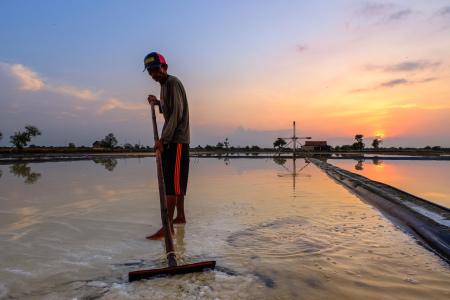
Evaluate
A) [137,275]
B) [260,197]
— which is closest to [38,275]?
→ [137,275]

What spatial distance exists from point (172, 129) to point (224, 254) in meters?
1.30

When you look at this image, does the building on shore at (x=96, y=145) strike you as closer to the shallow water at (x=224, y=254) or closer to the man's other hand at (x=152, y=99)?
the shallow water at (x=224, y=254)

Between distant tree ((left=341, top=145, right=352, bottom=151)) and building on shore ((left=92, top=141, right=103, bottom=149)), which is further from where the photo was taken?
distant tree ((left=341, top=145, right=352, bottom=151))

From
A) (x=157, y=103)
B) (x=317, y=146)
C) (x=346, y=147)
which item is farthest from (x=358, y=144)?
(x=157, y=103)

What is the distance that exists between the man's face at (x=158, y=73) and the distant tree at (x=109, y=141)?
71023mm

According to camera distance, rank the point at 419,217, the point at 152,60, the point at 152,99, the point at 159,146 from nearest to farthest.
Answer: the point at 159,146
the point at 152,60
the point at 152,99
the point at 419,217

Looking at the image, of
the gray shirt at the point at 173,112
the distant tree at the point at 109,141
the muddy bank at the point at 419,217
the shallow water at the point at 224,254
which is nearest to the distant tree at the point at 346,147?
the distant tree at the point at 109,141

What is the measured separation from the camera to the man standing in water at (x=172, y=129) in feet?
9.59

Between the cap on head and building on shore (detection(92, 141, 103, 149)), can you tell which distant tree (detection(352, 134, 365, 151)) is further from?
the cap on head

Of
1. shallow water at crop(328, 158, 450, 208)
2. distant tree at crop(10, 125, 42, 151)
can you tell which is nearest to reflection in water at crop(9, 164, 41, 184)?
shallow water at crop(328, 158, 450, 208)

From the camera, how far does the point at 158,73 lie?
9.79ft

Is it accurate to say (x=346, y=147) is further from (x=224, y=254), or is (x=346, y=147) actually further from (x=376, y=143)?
(x=224, y=254)

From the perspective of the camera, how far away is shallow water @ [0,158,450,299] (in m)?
1.74

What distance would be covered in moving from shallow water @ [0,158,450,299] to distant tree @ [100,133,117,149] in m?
69.7
